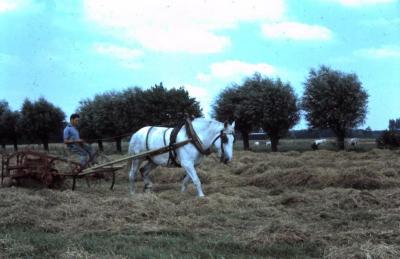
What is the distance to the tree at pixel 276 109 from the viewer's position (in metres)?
49.7

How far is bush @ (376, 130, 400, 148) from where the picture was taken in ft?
129

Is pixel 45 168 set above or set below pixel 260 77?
below

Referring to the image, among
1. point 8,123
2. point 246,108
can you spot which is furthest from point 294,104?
point 8,123

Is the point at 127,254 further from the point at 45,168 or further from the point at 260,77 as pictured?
the point at 260,77

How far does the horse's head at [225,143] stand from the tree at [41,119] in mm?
61057

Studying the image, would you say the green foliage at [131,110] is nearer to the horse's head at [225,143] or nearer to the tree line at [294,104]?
the tree line at [294,104]

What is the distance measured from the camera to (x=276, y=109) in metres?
49.5

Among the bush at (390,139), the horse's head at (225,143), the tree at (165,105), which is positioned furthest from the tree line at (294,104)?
the horse's head at (225,143)

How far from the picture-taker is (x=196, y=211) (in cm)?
934

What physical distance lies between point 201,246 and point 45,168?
289 inches

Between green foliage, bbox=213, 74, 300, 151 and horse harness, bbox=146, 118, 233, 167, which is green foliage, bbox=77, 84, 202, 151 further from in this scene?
horse harness, bbox=146, 118, 233, 167

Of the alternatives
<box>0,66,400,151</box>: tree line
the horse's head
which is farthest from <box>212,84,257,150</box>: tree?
the horse's head

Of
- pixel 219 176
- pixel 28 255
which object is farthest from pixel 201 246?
pixel 219 176

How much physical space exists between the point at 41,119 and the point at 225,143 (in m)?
61.8
